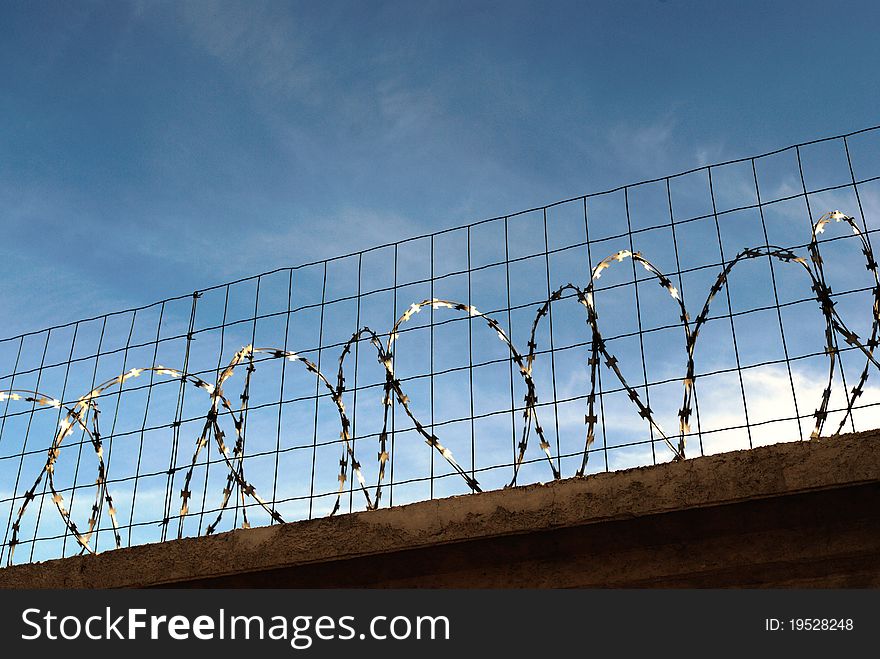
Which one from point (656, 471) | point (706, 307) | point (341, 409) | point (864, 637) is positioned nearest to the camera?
point (864, 637)

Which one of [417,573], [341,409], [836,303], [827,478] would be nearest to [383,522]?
[417,573]

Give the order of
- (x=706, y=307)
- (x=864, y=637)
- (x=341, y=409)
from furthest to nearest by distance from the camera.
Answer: (x=341, y=409), (x=706, y=307), (x=864, y=637)

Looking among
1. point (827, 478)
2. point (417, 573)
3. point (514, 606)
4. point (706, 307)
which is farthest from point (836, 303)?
point (417, 573)

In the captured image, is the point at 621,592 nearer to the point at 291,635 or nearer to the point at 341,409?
the point at 291,635

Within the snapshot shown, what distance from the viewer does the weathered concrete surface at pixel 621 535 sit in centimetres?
546

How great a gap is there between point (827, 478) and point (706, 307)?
52.2 inches

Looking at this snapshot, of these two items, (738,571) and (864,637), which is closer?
(864,637)

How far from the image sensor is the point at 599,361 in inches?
247

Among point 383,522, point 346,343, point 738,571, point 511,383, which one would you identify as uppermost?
point 346,343

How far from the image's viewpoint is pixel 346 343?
725cm

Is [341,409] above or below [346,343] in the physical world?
below

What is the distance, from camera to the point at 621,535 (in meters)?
5.90

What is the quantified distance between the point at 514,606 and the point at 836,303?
8.54 ft

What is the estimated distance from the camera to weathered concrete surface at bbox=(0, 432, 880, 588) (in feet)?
17.9
